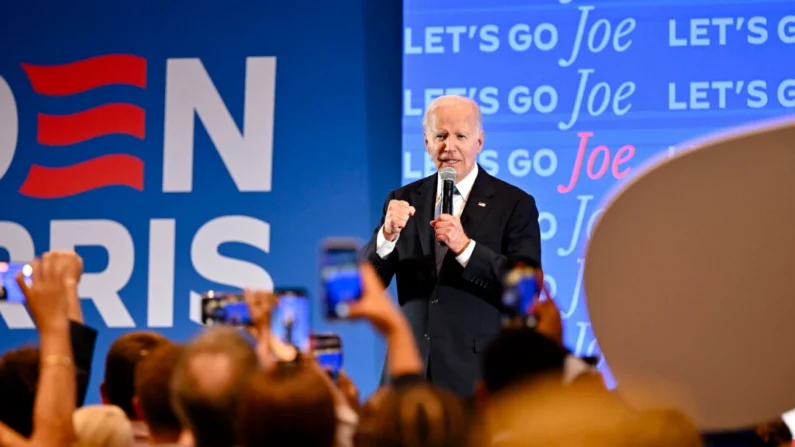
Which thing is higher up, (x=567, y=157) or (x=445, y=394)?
(x=567, y=157)

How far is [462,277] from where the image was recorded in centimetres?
316

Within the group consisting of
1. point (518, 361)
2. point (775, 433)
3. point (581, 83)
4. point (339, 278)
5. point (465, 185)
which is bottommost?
point (775, 433)

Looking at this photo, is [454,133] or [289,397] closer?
[289,397]

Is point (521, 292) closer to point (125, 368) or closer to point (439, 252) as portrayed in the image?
point (125, 368)

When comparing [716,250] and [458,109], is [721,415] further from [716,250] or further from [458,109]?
[458,109]

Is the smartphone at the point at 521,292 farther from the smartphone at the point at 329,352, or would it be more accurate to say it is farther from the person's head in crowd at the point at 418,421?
the person's head in crowd at the point at 418,421

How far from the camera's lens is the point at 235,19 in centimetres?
527

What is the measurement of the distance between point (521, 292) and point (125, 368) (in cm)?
83

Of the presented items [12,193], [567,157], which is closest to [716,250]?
[567,157]

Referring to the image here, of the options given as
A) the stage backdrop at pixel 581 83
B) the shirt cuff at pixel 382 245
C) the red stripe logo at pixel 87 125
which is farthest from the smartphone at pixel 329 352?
the red stripe logo at pixel 87 125

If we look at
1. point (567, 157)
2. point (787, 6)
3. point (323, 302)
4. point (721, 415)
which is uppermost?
point (787, 6)

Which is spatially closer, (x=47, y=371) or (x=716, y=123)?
(x=47, y=371)

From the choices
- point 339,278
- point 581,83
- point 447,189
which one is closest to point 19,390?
point 339,278

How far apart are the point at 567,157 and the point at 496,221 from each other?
5.19ft
